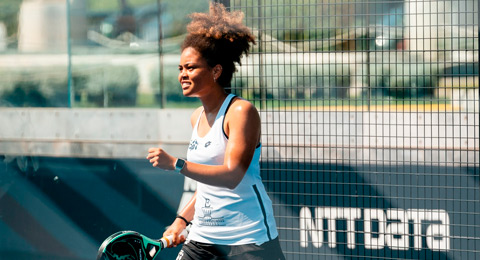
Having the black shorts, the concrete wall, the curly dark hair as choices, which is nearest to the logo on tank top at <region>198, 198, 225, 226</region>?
the black shorts

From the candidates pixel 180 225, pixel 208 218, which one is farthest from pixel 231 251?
pixel 180 225

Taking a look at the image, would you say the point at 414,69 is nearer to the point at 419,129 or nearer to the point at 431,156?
the point at 419,129

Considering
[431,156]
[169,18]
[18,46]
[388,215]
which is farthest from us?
[18,46]

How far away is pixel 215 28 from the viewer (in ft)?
12.0

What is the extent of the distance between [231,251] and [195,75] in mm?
902

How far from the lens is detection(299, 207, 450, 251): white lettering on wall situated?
5.55m

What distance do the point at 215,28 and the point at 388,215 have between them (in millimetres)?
2706

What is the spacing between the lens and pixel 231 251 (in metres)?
3.49

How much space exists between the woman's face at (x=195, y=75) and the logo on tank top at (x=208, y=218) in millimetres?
561

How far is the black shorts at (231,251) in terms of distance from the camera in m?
3.46

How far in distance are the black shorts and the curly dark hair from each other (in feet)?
2.73

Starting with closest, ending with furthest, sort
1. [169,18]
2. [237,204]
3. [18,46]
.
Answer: [237,204] < [169,18] < [18,46]

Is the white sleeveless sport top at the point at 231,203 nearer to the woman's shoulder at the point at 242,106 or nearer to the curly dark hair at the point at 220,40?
the woman's shoulder at the point at 242,106

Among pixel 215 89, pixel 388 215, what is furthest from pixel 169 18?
pixel 215 89
